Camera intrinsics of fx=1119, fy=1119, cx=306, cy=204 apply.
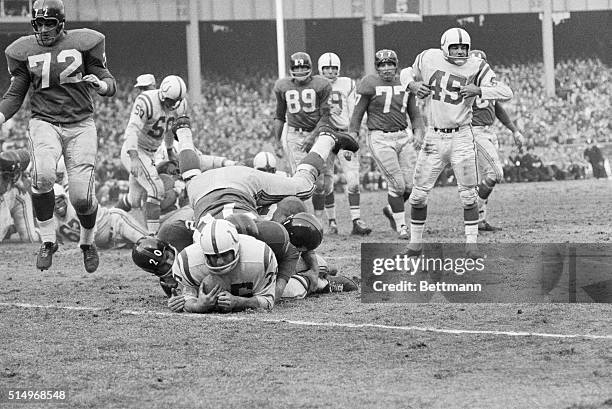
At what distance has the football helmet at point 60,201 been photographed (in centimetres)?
1402

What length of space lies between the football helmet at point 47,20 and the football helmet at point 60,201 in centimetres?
493

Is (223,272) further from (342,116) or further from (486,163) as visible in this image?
(342,116)

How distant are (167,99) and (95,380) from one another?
755 centimetres

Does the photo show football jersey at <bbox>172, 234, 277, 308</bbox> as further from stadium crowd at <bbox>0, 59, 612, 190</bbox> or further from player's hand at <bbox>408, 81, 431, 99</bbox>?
stadium crowd at <bbox>0, 59, 612, 190</bbox>

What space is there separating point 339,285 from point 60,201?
20.6ft

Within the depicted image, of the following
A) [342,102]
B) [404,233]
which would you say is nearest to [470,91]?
[404,233]

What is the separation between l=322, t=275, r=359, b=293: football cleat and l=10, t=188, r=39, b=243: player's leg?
711 centimetres

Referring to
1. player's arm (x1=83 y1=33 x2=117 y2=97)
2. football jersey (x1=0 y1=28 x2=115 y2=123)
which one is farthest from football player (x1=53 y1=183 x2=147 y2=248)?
player's arm (x1=83 y1=33 x2=117 y2=97)

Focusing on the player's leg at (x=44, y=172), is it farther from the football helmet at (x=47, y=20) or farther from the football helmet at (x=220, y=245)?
the football helmet at (x=220, y=245)

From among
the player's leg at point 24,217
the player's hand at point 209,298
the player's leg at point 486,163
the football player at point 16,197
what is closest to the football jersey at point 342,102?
the player's leg at point 486,163

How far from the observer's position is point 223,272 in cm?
752

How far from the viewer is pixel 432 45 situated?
34.5 metres

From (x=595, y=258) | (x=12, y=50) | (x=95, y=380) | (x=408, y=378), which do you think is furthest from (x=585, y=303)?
(x=12, y=50)

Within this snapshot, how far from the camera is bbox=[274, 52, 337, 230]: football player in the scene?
1400 centimetres
